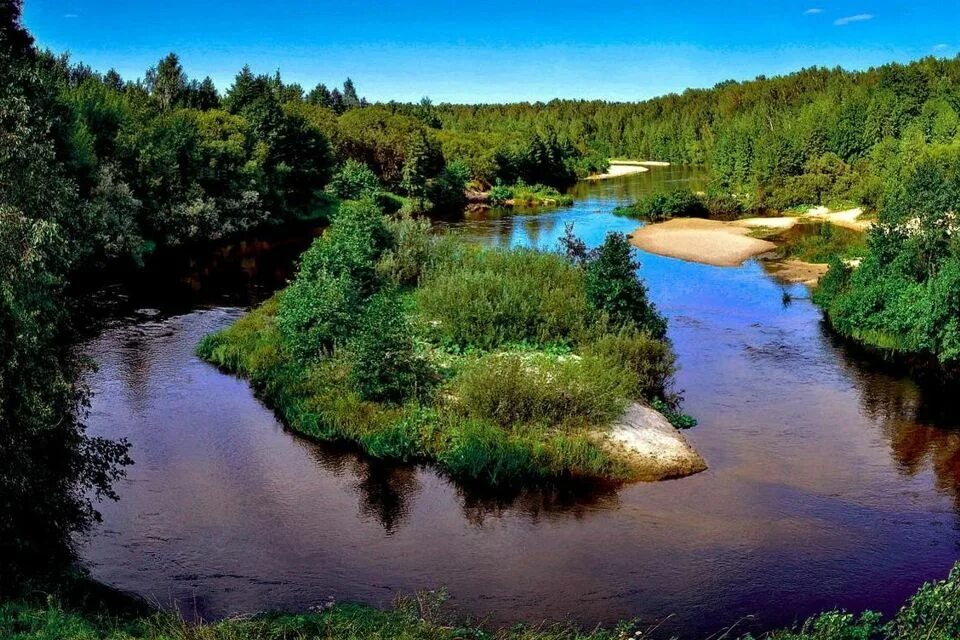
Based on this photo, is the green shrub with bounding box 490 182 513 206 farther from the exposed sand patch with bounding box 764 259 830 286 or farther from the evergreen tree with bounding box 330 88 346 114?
the evergreen tree with bounding box 330 88 346 114

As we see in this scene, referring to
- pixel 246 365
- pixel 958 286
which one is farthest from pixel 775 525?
pixel 246 365

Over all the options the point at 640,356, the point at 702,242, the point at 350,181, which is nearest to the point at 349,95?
the point at 350,181

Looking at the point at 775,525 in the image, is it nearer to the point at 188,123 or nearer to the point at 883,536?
the point at 883,536

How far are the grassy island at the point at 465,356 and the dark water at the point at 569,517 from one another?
0.88 m

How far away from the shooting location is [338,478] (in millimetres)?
20594

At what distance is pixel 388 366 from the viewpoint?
23.1 metres

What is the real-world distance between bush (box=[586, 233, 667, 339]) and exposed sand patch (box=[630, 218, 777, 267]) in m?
23.2

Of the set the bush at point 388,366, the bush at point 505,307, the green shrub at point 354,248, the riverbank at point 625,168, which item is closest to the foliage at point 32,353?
the bush at point 388,366

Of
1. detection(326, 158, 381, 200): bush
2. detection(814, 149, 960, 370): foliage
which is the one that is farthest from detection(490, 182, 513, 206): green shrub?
detection(814, 149, 960, 370): foliage

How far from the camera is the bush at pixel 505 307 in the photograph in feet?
88.5

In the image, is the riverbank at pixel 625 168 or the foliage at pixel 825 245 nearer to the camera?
the foliage at pixel 825 245

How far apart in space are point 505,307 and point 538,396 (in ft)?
19.8

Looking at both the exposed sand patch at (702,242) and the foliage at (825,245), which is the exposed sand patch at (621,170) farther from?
the foliage at (825,245)

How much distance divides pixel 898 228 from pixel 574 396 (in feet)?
62.2
